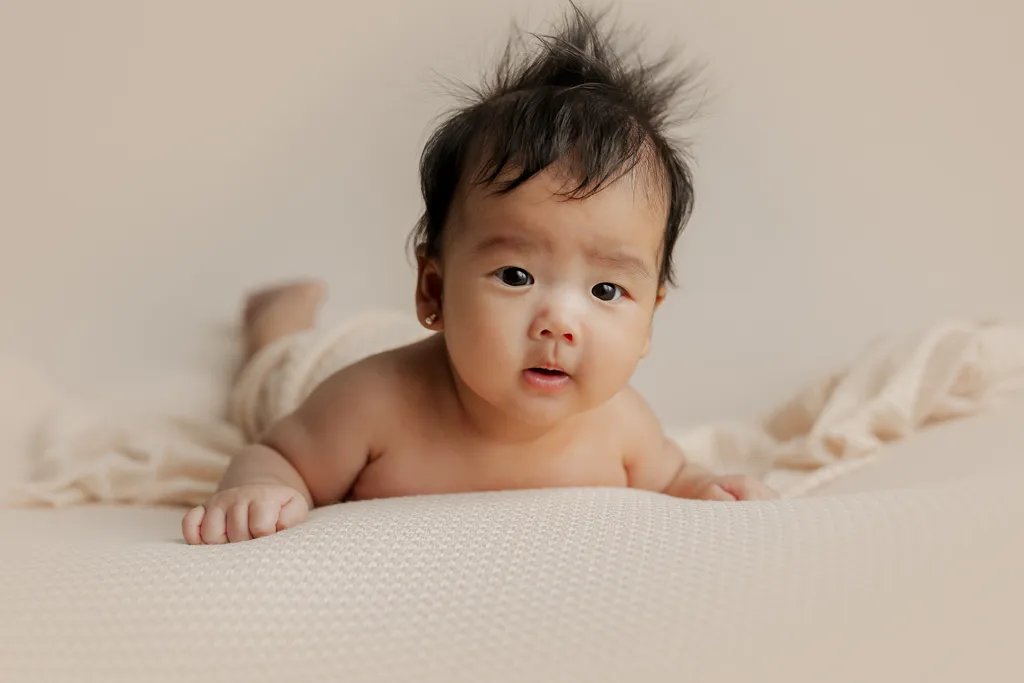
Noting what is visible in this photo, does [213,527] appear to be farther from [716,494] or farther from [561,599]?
[716,494]

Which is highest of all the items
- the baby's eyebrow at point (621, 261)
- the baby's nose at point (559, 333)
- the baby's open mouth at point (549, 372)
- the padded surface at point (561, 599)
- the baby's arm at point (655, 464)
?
the baby's eyebrow at point (621, 261)

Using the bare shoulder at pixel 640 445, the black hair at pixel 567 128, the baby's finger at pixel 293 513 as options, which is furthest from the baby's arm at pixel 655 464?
the baby's finger at pixel 293 513

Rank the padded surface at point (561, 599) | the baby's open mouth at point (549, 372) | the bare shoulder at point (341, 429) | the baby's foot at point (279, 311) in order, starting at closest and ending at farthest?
1. the padded surface at point (561, 599)
2. the baby's open mouth at point (549, 372)
3. the bare shoulder at point (341, 429)
4. the baby's foot at point (279, 311)

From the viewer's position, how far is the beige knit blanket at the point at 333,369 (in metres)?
1.26

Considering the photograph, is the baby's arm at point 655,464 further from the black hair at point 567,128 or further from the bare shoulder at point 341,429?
the bare shoulder at point 341,429

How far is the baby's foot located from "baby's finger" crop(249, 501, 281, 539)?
81cm

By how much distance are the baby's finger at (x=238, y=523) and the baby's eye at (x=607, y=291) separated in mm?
370

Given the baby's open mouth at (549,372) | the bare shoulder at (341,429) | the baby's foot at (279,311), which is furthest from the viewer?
the baby's foot at (279,311)

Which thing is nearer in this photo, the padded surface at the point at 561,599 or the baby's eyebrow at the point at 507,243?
the padded surface at the point at 561,599

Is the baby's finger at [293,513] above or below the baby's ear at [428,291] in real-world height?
below

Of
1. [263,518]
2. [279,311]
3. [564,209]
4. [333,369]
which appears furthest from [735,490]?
[279,311]

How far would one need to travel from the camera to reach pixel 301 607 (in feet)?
2.37

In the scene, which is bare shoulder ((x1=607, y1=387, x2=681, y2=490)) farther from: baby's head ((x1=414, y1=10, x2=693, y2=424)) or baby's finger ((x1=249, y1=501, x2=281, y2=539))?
baby's finger ((x1=249, y1=501, x2=281, y2=539))

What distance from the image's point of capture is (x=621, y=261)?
994 millimetres
